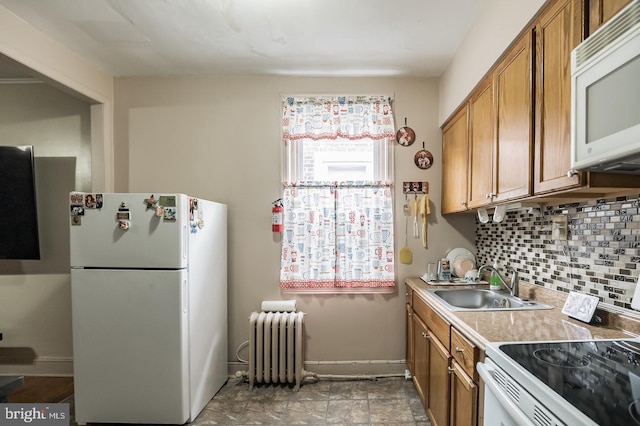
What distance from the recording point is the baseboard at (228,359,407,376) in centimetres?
282

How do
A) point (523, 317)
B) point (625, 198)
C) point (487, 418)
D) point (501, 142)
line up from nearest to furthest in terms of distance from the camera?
1. point (487, 418)
2. point (625, 198)
3. point (523, 317)
4. point (501, 142)

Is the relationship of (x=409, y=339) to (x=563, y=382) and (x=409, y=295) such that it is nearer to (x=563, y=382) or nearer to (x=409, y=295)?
(x=409, y=295)

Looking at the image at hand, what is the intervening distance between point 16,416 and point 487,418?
2456mm

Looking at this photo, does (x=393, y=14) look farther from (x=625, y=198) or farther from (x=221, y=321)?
(x=221, y=321)

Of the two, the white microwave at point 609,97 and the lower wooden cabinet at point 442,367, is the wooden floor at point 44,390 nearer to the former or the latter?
the lower wooden cabinet at point 442,367

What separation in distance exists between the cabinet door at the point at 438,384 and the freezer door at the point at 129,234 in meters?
1.65

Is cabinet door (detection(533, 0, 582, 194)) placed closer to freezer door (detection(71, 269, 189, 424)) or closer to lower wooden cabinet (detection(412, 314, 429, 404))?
lower wooden cabinet (detection(412, 314, 429, 404))

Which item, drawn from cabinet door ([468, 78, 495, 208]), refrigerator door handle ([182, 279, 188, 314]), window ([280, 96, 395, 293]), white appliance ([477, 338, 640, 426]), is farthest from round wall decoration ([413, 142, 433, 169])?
refrigerator door handle ([182, 279, 188, 314])

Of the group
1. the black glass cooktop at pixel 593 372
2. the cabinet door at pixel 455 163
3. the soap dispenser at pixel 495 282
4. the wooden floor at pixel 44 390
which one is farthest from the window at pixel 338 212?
the wooden floor at pixel 44 390

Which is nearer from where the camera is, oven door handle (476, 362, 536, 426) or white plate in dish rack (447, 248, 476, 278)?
oven door handle (476, 362, 536, 426)

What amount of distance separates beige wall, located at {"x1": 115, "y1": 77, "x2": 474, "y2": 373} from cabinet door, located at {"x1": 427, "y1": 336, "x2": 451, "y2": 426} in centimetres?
83

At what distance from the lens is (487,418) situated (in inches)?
48.3

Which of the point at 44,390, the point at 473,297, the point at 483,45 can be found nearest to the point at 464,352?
the point at 473,297

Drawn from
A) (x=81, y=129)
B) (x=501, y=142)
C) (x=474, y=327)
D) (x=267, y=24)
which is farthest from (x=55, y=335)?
(x=501, y=142)
